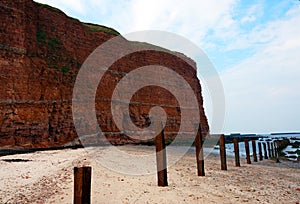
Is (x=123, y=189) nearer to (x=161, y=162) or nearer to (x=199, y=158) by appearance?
(x=161, y=162)

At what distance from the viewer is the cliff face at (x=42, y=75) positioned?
78.8ft

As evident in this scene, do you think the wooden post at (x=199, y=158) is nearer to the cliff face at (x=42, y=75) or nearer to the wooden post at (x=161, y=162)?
the wooden post at (x=161, y=162)

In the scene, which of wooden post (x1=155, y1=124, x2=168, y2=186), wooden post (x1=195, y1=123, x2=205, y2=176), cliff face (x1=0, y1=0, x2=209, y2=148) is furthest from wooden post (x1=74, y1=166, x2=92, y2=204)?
cliff face (x1=0, y1=0, x2=209, y2=148)

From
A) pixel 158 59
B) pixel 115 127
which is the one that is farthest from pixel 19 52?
pixel 158 59

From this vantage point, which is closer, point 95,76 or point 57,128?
point 57,128

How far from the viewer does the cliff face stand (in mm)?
24031

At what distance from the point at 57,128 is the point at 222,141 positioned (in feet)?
57.3

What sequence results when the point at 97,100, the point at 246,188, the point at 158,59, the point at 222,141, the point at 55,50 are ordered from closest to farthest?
the point at 246,188
the point at 222,141
the point at 55,50
the point at 97,100
the point at 158,59

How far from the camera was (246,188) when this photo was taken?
10125 mm

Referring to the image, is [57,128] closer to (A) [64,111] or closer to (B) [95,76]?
(A) [64,111]

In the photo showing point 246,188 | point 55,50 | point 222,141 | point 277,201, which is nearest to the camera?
point 277,201

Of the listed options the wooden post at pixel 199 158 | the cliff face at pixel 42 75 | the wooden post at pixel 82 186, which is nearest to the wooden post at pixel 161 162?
the wooden post at pixel 199 158

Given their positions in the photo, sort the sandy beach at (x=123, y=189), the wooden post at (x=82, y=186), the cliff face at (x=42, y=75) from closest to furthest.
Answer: the wooden post at (x=82, y=186), the sandy beach at (x=123, y=189), the cliff face at (x=42, y=75)

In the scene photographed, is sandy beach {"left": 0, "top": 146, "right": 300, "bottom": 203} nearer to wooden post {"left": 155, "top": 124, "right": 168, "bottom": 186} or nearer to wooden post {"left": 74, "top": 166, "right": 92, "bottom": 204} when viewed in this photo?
wooden post {"left": 155, "top": 124, "right": 168, "bottom": 186}
